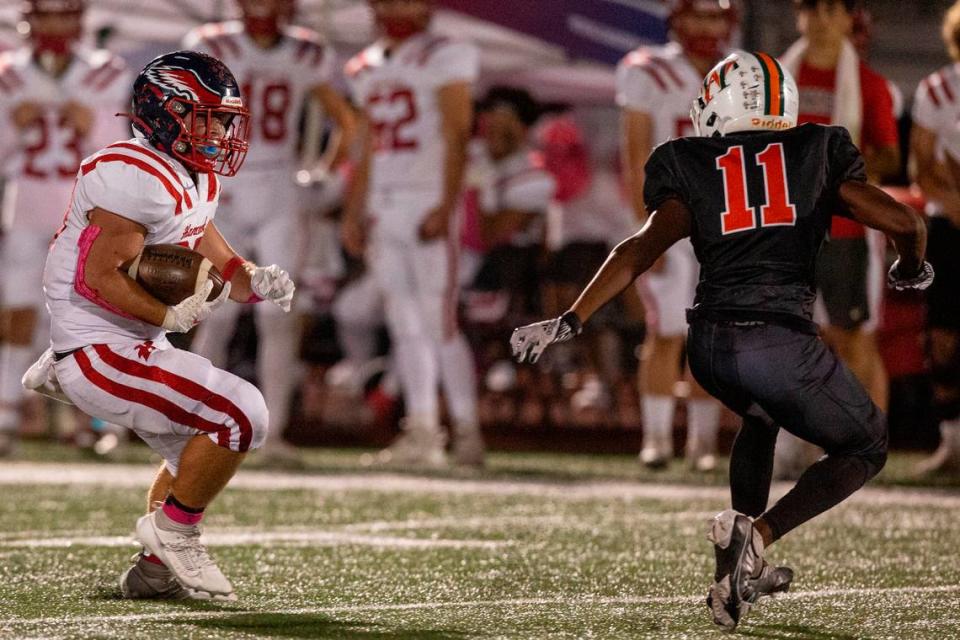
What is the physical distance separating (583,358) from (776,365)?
6642 millimetres

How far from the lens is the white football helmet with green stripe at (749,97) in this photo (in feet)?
13.3

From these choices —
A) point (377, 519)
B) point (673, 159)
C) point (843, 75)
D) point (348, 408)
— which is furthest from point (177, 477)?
point (348, 408)

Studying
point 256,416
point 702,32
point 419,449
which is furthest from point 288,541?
point 702,32

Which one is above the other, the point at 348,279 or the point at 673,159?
the point at 673,159

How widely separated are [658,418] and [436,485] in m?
1.18

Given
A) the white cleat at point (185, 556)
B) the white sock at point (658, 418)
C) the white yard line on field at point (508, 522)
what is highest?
the white cleat at point (185, 556)

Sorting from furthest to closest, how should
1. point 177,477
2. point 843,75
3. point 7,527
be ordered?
point 843,75
point 7,527
point 177,477

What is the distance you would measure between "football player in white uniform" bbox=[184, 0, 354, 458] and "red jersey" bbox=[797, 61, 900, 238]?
223 centimetres

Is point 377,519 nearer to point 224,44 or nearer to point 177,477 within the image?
point 177,477

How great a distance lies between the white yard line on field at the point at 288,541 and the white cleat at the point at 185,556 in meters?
1.00

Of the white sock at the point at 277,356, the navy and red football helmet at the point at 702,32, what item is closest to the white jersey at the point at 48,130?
the white sock at the point at 277,356

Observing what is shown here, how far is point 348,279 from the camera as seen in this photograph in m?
11.0

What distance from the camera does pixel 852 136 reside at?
6.75 m

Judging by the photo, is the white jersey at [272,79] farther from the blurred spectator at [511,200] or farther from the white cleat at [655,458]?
the blurred spectator at [511,200]
